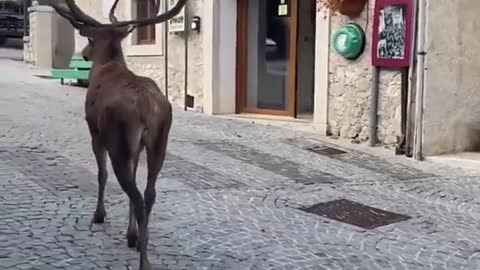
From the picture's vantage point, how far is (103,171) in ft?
17.8

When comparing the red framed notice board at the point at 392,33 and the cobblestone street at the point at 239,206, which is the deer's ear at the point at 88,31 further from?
the red framed notice board at the point at 392,33

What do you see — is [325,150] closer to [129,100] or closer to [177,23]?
[177,23]

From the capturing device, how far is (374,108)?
9328 millimetres

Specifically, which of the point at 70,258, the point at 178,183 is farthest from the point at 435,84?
the point at 70,258

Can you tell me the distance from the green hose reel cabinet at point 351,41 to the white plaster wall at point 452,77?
41.5 inches

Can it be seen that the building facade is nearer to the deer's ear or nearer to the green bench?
the green bench

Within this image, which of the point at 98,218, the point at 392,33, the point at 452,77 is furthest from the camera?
the point at 392,33

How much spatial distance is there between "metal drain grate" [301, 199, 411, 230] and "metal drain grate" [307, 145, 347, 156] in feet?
8.12

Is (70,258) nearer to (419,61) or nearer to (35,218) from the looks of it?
(35,218)

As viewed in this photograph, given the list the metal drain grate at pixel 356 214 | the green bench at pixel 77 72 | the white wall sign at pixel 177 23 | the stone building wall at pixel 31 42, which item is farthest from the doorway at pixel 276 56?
the stone building wall at pixel 31 42

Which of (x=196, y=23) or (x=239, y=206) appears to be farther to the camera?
(x=196, y=23)

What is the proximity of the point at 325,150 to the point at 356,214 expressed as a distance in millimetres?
3090

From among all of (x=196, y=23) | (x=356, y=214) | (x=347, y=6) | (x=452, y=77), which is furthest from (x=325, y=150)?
(x=196, y=23)

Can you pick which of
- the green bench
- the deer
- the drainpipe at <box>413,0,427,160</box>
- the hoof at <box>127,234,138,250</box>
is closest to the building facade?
the drainpipe at <box>413,0,427,160</box>
